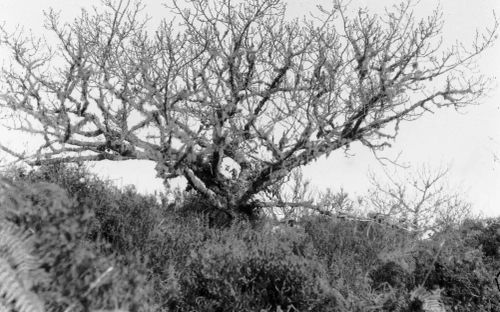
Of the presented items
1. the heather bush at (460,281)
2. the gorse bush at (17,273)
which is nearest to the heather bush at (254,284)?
the heather bush at (460,281)

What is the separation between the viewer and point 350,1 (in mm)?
12883

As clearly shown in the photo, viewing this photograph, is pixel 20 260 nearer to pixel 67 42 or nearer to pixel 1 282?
pixel 1 282

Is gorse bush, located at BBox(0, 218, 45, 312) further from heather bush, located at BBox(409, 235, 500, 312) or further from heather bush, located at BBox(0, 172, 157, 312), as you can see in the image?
heather bush, located at BBox(409, 235, 500, 312)

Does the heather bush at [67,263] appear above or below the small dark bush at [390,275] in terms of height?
below

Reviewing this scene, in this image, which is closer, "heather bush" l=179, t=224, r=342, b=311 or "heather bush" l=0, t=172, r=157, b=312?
"heather bush" l=0, t=172, r=157, b=312

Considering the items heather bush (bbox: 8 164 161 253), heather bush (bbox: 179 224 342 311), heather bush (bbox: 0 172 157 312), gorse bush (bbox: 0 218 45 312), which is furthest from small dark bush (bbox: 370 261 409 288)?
gorse bush (bbox: 0 218 45 312)

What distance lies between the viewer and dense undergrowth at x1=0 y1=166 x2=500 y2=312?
11.0 ft

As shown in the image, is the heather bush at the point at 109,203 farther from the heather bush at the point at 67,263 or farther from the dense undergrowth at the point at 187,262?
the heather bush at the point at 67,263

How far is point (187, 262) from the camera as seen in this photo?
6879 millimetres

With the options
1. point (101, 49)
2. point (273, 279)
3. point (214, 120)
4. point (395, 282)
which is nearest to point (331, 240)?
point (395, 282)

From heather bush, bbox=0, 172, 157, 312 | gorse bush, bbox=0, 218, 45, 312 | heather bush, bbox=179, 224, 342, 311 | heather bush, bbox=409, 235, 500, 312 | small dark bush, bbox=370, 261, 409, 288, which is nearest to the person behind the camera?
gorse bush, bbox=0, 218, 45, 312

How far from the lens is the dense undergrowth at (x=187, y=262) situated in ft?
11.0

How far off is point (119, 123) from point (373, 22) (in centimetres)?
602

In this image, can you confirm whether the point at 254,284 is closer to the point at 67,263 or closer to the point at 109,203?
the point at 109,203
